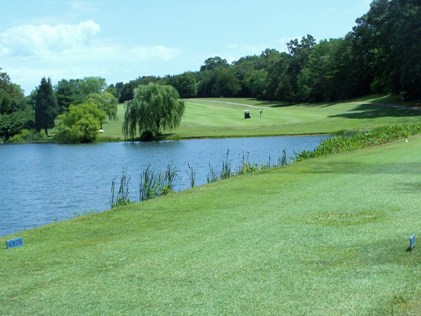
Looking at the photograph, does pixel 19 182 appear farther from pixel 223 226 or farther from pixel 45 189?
pixel 223 226

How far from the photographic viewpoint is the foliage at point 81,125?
78062 mm

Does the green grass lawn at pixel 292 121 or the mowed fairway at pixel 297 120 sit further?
the green grass lawn at pixel 292 121

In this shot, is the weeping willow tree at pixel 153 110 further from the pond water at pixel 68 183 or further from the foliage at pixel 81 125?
the pond water at pixel 68 183

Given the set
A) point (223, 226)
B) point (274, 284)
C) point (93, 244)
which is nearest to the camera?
point (274, 284)

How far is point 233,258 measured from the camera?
8.98 m

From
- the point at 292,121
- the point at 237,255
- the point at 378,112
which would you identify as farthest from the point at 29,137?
the point at 237,255

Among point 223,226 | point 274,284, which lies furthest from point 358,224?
point 274,284

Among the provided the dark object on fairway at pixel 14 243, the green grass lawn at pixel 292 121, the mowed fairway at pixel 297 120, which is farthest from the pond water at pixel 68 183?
the green grass lawn at pixel 292 121

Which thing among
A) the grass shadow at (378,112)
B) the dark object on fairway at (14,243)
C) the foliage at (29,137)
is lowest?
the foliage at (29,137)

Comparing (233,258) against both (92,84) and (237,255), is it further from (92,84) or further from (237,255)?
(92,84)

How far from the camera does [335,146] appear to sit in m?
29.4

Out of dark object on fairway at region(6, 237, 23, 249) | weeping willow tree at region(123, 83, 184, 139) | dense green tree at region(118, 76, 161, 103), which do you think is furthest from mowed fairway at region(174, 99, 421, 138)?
dense green tree at region(118, 76, 161, 103)

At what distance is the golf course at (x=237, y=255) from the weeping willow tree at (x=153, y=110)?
5066 cm

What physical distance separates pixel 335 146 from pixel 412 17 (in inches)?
1561
